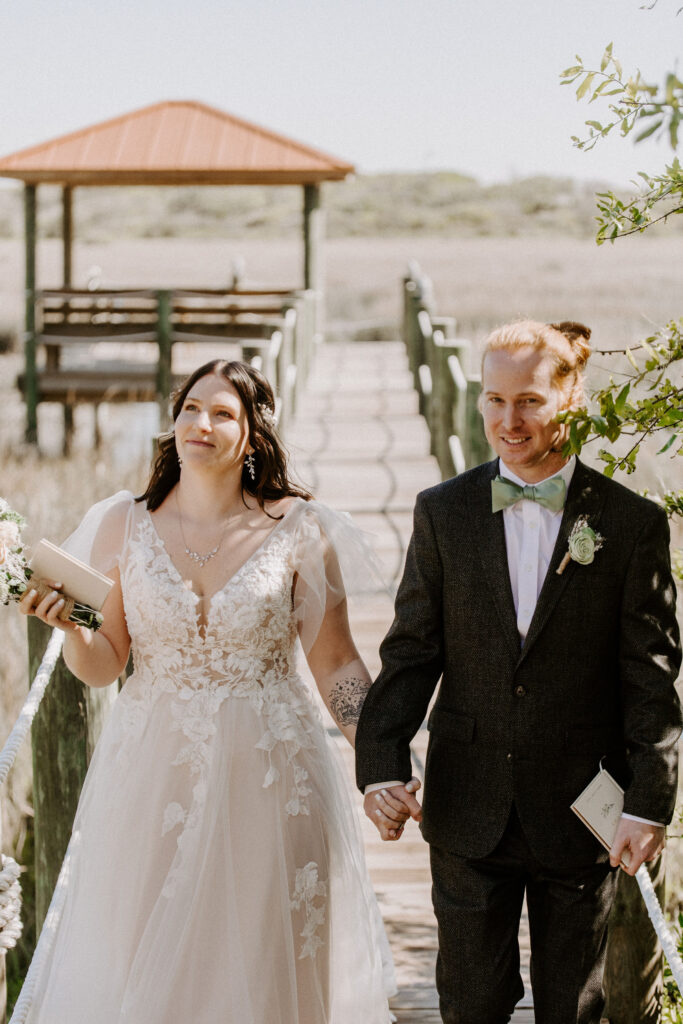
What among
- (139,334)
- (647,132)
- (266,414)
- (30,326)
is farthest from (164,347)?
(647,132)

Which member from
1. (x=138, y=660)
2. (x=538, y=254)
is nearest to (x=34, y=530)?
(x=138, y=660)

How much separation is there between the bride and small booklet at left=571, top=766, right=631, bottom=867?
0.70 metres

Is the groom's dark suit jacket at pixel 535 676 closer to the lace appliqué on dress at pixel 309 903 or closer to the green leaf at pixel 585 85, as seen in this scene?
the lace appliqué on dress at pixel 309 903

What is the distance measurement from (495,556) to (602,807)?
0.57 metres

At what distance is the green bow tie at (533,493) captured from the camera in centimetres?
267

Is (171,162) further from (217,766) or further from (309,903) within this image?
(309,903)

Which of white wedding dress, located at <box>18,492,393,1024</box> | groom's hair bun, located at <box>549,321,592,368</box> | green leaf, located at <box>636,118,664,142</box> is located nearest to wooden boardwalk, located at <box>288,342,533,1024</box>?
white wedding dress, located at <box>18,492,393,1024</box>

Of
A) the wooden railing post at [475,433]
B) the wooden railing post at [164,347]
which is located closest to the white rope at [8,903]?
the wooden railing post at [475,433]

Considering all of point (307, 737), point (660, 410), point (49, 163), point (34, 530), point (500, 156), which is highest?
point (500, 156)

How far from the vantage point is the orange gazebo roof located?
1502 centimetres

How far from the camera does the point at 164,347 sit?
46.5ft

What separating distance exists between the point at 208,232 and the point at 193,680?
6330 cm

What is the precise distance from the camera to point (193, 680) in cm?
304

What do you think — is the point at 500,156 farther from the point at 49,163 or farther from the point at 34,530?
the point at 34,530
